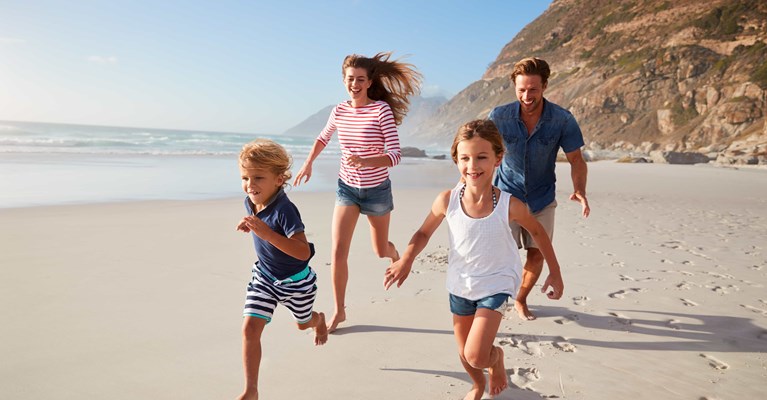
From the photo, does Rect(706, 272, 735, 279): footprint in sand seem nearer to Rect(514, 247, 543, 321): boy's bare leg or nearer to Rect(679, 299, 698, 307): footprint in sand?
Rect(679, 299, 698, 307): footprint in sand

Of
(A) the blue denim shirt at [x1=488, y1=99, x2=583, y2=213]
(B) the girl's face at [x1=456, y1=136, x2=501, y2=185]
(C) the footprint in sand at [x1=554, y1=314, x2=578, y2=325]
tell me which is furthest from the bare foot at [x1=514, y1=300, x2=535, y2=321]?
(B) the girl's face at [x1=456, y1=136, x2=501, y2=185]

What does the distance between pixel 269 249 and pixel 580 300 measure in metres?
2.99

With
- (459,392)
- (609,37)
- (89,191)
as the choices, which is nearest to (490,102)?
(609,37)

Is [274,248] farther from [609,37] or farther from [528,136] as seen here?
[609,37]

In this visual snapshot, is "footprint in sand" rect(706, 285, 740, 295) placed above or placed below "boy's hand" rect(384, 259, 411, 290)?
below

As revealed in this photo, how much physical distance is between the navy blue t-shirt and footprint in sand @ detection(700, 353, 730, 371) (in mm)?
2690

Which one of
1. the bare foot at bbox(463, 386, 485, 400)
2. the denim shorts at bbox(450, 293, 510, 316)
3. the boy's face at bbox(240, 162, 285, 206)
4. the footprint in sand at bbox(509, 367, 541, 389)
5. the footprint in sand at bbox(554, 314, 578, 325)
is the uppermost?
the boy's face at bbox(240, 162, 285, 206)

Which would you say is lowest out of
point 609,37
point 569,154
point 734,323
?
point 734,323

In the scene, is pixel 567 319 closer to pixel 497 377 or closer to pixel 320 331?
pixel 497 377

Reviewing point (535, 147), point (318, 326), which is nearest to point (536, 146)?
point (535, 147)

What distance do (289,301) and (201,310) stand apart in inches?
61.8

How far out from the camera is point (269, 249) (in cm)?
286

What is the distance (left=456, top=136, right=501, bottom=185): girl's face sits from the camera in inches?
107

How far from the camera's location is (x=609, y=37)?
6806 cm
